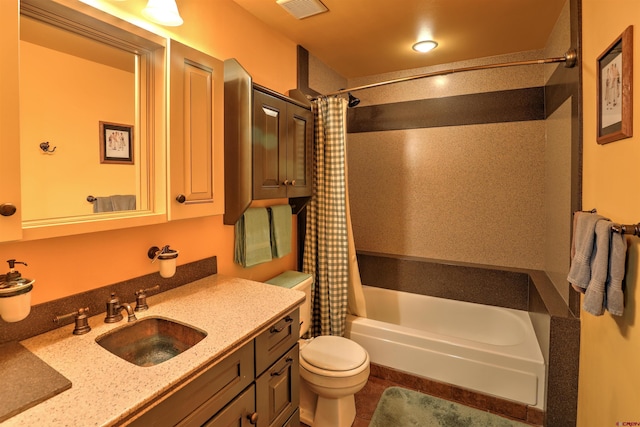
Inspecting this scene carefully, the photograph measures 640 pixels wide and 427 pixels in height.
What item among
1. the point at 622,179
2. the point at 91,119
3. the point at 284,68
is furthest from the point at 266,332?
the point at 284,68

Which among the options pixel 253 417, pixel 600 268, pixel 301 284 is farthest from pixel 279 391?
pixel 600 268

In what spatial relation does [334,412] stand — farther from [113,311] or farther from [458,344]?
[113,311]

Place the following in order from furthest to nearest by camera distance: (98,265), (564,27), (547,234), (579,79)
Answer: (547,234), (564,27), (579,79), (98,265)

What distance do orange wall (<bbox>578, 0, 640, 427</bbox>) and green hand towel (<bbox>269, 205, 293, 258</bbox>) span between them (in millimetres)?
1676

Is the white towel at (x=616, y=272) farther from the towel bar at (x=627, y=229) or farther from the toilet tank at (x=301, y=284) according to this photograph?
the toilet tank at (x=301, y=284)

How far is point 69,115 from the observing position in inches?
45.0

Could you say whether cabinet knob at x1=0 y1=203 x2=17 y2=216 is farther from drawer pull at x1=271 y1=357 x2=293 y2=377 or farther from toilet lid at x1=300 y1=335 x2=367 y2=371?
toilet lid at x1=300 y1=335 x2=367 y2=371

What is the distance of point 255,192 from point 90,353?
98cm

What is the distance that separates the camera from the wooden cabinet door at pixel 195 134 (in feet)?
4.45

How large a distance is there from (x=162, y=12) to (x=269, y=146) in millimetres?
771

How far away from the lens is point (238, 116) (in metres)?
1.70

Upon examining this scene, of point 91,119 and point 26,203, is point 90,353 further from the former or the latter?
point 91,119

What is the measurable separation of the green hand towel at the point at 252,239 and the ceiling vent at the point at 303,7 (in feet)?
4.04

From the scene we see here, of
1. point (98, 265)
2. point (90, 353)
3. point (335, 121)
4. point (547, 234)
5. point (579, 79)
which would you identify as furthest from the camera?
point (547, 234)
